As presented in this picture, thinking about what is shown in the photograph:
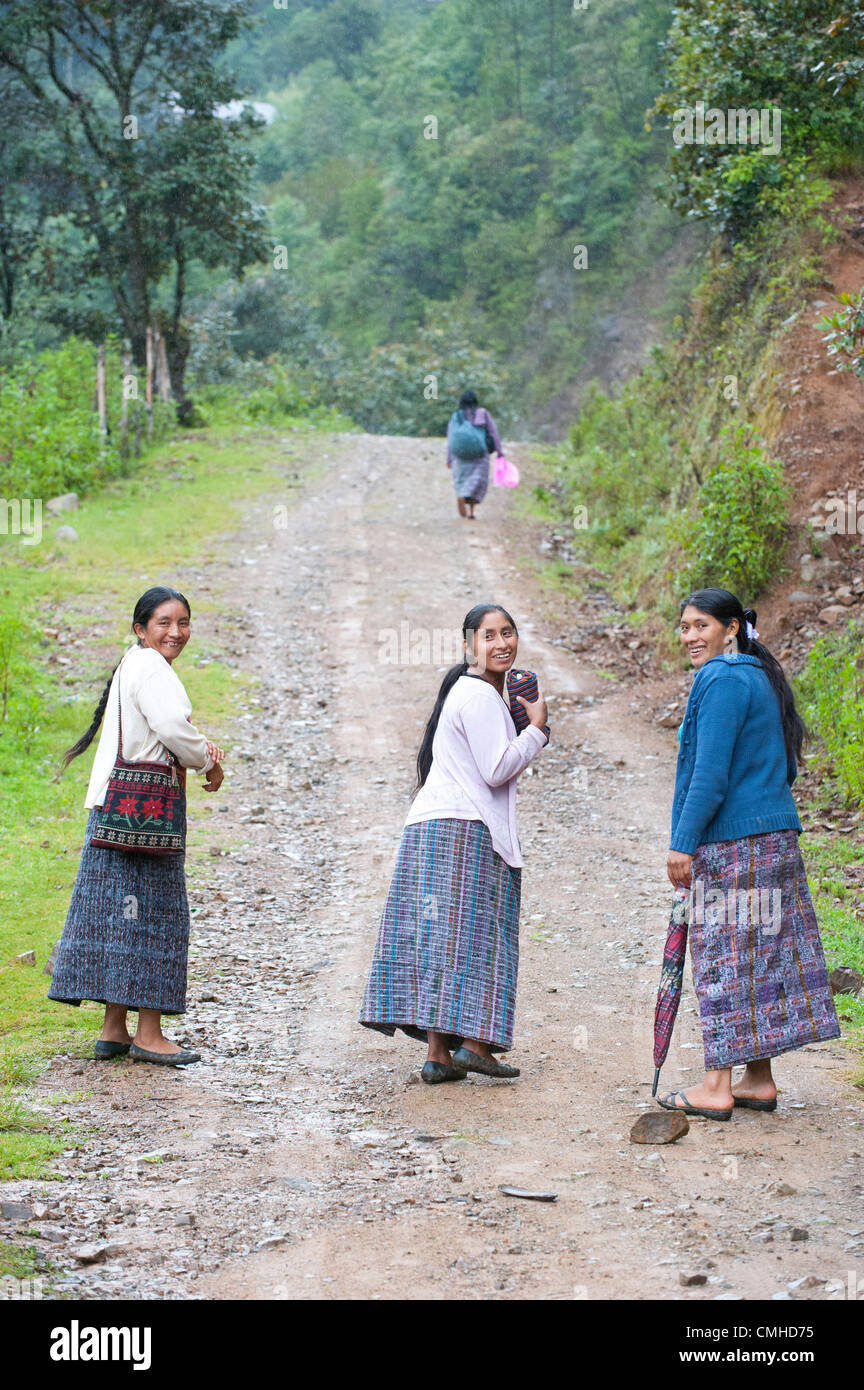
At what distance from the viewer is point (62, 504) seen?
53.1 ft

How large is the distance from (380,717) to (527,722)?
5.93 m

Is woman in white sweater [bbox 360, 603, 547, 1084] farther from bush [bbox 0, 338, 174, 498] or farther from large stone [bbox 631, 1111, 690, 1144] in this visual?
bush [bbox 0, 338, 174, 498]

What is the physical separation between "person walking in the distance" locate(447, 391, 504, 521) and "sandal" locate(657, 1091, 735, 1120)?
36.0 feet

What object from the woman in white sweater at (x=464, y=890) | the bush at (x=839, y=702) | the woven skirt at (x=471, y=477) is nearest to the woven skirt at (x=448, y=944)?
the woman in white sweater at (x=464, y=890)

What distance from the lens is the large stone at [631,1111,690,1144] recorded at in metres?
4.23

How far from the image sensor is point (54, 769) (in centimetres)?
911

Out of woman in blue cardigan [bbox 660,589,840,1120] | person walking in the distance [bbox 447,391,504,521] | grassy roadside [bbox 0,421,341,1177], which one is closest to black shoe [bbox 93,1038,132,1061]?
grassy roadside [bbox 0,421,341,1177]

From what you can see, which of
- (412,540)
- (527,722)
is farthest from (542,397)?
(527,722)

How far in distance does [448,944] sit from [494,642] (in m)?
1.09

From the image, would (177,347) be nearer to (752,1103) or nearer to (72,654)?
(72,654)

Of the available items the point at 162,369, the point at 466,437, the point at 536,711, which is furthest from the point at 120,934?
the point at 162,369

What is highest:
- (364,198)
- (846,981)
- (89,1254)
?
(364,198)

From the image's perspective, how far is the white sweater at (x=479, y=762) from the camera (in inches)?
→ 186
